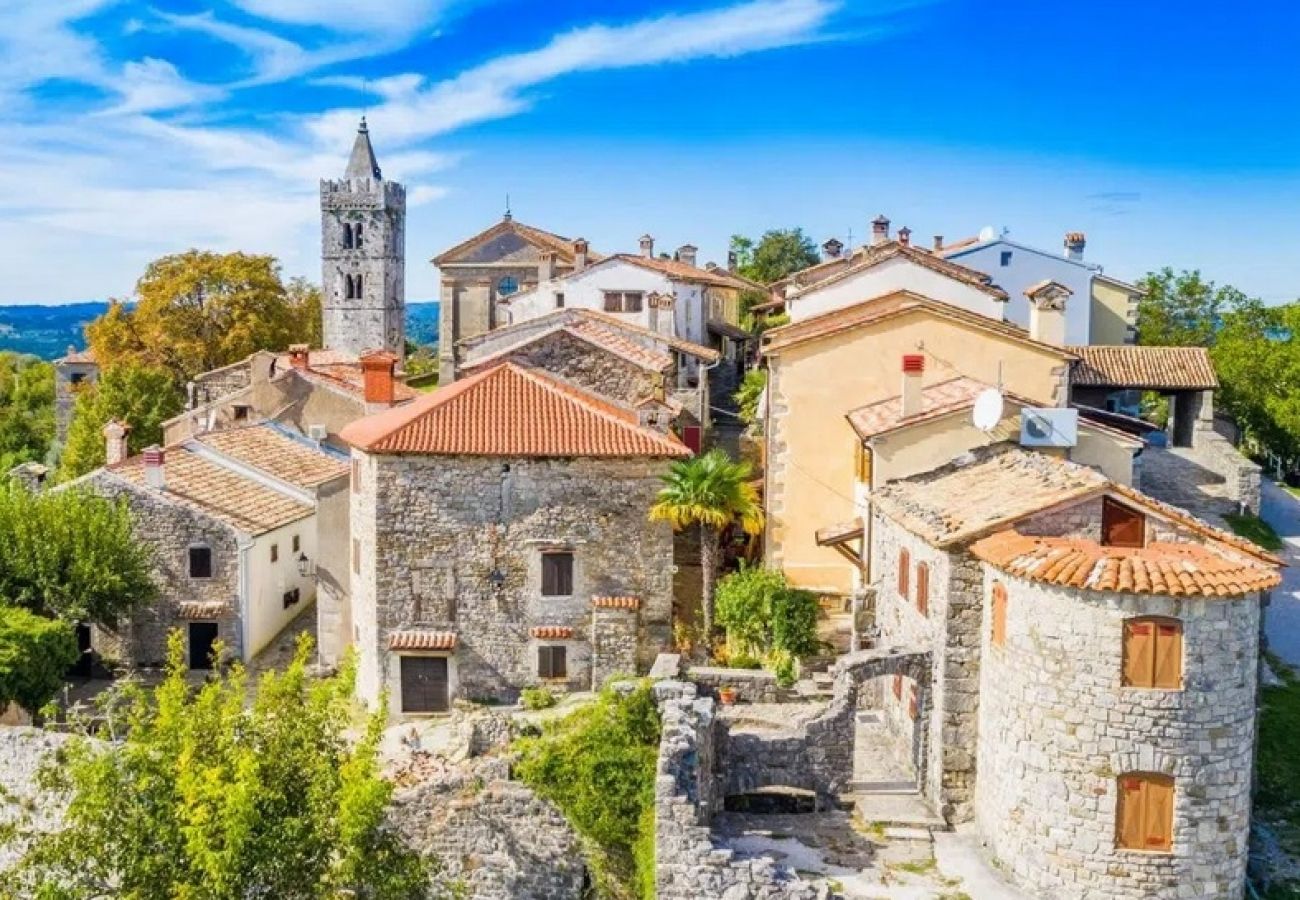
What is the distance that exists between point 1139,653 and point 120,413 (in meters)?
47.9

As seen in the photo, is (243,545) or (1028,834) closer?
(1028,834)

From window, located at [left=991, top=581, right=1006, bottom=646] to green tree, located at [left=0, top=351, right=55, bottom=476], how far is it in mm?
58479

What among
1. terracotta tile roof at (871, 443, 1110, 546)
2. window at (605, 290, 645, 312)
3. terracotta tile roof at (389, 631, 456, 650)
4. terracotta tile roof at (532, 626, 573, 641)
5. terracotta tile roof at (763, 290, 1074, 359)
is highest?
window at (605, 290, 645, 312)

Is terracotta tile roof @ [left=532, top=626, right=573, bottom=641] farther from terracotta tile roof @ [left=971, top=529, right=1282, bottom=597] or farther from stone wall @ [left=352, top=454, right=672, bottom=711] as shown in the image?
terracotta tile roof @ [left=971, top=529, right=1282, bottom=597]

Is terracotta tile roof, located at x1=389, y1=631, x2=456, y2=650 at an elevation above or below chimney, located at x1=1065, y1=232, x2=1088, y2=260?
below

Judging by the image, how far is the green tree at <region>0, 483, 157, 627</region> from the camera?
29.7 meters

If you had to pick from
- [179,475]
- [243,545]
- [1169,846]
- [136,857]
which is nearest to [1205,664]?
[1169,846]

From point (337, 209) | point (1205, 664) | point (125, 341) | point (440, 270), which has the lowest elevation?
point (1205, 664)

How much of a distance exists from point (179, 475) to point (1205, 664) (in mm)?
27414

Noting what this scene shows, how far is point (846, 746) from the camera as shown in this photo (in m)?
21.1

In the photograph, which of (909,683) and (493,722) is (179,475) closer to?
(493,722)

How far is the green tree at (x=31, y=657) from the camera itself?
84.3 feet

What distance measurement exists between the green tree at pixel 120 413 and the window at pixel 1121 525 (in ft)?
143

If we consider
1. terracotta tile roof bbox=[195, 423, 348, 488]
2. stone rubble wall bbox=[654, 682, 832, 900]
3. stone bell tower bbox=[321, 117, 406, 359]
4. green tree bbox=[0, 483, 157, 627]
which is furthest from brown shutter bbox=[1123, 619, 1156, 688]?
stone bell tower bbox=[321, 117, 406, 359]
